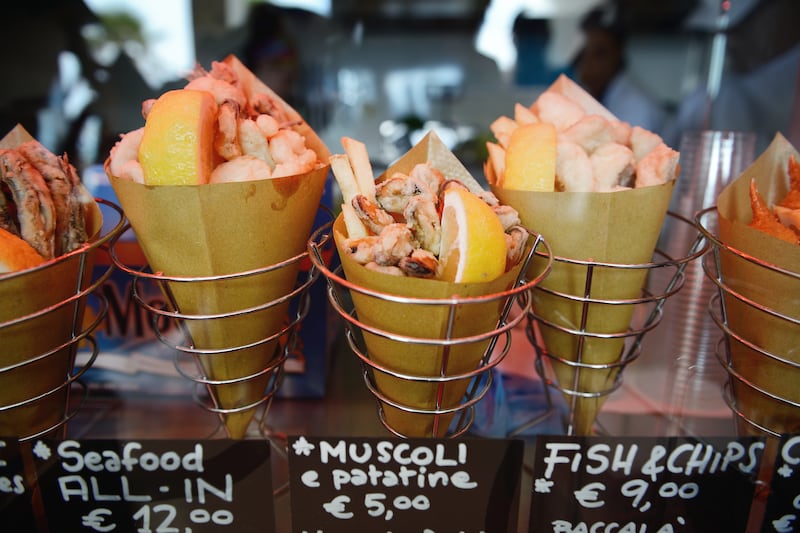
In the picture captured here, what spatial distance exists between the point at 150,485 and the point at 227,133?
0.36 meters

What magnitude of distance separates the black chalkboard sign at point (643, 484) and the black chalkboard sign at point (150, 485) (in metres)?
0.28

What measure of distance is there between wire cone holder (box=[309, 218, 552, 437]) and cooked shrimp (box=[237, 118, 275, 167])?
122 mm

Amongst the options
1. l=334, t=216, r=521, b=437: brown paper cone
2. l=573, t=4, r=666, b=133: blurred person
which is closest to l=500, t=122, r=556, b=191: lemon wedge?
l=334, t=216, r=521, b=437: brown paper cone

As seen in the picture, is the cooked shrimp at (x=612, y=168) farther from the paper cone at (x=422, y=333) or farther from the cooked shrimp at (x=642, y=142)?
the paper cone at (x=422, y=333)

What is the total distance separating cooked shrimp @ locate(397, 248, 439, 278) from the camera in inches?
18.5

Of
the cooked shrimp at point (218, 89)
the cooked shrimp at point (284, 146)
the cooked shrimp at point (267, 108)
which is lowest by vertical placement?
the cooked shrimp at point (284, 146)

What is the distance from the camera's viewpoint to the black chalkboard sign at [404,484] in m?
0.50

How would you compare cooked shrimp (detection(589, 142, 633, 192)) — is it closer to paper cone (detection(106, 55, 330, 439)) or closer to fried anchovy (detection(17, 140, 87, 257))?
paper cone (detection(106, 55, 330, 439))

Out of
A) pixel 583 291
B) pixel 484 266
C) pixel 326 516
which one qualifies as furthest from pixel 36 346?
pixel 583 291

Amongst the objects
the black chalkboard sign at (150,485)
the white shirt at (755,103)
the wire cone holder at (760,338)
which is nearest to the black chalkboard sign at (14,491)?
the black chalkboard sign at (150,485)

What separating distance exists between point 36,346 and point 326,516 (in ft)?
1.13

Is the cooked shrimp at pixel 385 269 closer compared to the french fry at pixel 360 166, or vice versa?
the cooked shrimp at pixel 385 269

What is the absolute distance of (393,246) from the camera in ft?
1.57

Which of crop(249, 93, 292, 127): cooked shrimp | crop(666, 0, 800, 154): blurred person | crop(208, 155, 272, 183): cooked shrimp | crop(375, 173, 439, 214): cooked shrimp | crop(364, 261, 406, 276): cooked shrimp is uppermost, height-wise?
crop(666, 0, 800, 154): blurred person
